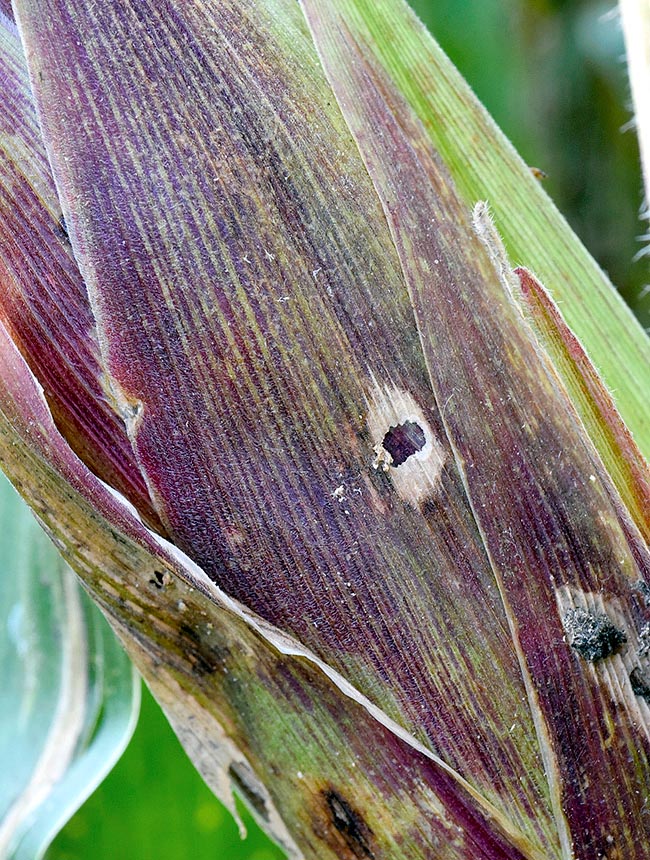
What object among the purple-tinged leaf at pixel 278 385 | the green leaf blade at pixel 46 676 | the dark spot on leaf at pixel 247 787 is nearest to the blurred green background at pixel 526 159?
the green leaf blade at pixel 46 676

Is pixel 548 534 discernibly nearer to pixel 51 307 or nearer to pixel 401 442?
pixel 401 442

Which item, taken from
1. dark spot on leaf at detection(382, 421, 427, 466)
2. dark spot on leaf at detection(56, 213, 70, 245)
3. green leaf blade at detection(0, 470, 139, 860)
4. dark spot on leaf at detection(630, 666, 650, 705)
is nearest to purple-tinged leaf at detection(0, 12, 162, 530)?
dark spot on leaf at detection(56, 213, 70, 245)

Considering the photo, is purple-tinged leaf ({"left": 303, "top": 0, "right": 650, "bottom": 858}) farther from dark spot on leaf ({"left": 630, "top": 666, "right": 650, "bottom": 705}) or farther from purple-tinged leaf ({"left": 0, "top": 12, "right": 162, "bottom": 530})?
purple-tinged leaf ({"left": 0, "top": 12, "right": 162, "bottom": 530})

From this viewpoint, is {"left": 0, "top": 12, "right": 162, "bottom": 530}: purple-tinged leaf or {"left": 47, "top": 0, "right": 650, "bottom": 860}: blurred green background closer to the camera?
{"left": 0, "top": 12, "right": 162, "bottom": 530}: purple-tinged leaf

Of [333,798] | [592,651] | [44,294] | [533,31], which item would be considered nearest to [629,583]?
[592,651]

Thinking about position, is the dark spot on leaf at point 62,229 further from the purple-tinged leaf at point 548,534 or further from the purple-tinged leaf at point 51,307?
the purple-tinged leaf at point 548,534

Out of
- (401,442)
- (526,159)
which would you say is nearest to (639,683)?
(401,442)
